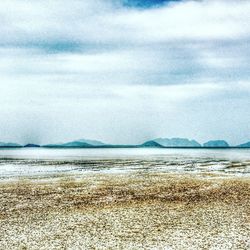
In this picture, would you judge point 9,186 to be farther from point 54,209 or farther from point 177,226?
point 177,226

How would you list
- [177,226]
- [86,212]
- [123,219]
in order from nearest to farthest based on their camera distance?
[177,226] → [123,219] → [86,212]

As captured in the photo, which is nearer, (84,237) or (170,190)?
(84,237)

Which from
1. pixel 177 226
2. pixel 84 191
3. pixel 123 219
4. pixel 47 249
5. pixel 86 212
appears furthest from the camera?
pixel 84 191

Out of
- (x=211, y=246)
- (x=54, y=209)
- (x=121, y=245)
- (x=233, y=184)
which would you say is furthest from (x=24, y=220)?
(x=233, y=184)

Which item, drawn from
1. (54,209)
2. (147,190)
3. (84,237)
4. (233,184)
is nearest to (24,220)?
(54,209)

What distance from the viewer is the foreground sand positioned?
1884 centimetres

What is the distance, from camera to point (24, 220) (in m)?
24.4

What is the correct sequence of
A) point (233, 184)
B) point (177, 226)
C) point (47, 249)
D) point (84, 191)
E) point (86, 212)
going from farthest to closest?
1. point (233, 184)
2. point (84, 191)
3. point (86, 212)
4. point (177, 226)
5. point (47, 249)

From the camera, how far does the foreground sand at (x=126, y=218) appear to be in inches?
742

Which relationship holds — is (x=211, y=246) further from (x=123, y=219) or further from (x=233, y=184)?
(x=233, y=184)

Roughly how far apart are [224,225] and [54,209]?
12.6 m

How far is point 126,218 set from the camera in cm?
2452

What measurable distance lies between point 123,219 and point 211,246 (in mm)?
7472

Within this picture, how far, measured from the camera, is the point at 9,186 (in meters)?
43.9
